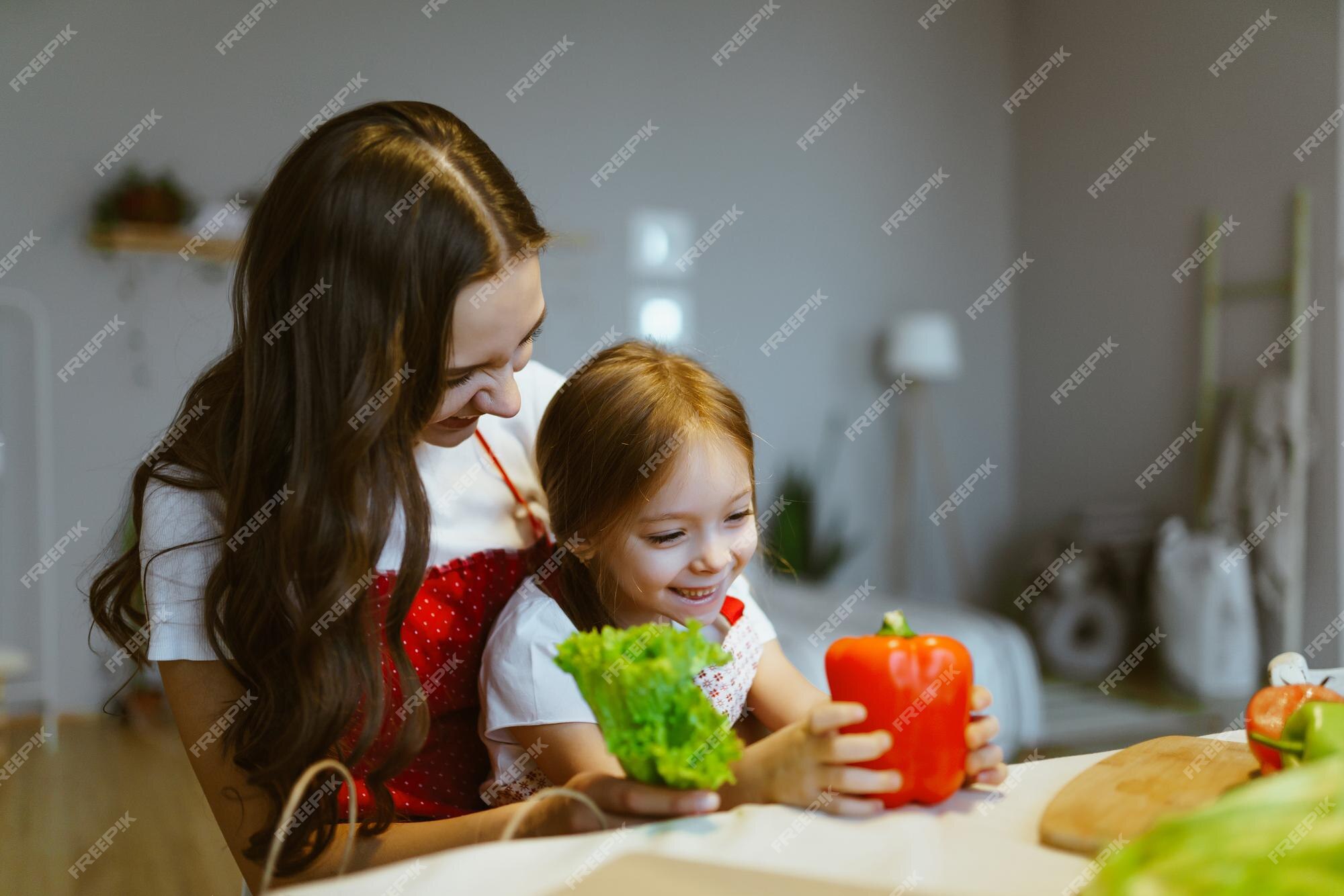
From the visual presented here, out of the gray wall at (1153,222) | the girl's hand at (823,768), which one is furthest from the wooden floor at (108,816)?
the gray wall at (1153,222)

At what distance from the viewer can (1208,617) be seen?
4336mm

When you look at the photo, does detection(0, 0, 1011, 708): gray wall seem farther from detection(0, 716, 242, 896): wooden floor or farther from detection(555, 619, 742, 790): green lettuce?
detection(555, 619, 742, 790): green lettuce

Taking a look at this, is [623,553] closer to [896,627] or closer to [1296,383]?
[896,627]

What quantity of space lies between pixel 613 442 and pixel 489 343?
0.20 meters

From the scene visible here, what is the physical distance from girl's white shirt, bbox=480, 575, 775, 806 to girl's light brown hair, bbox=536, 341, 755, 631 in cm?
5

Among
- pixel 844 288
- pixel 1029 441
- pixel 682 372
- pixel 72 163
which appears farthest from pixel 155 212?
pixel 1029 441

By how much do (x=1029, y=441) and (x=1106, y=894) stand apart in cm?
583

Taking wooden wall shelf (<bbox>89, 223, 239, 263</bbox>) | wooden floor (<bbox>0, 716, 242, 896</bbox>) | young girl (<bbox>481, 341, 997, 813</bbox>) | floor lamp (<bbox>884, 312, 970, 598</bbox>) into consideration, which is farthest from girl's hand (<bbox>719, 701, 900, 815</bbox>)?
floor lamp (<bbox>884, 312, 970, 598</bbox>)

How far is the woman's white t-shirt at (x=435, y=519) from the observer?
1123mm

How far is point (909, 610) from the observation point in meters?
3.67

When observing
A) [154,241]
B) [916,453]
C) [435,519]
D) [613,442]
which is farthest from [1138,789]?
[916,453]

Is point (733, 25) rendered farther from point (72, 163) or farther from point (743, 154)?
point (72, 163)

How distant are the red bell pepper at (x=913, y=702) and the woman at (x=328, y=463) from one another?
297mm

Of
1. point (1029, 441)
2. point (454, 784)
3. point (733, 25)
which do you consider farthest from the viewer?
point (1029, 441)
